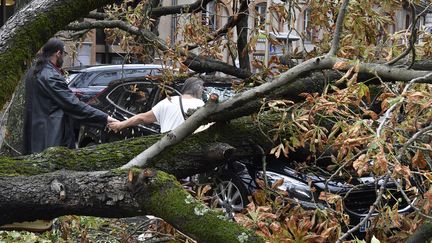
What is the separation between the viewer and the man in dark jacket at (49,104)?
685 cm

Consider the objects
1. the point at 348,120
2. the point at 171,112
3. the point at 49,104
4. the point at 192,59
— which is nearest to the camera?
the point at 348,120

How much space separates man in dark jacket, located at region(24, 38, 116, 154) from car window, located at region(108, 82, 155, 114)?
2.37m

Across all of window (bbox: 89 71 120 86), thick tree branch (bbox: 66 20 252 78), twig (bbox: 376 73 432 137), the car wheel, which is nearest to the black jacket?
thick tree branch (bbox: 66 20 252 78)

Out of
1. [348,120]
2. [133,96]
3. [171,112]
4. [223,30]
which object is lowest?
[133,96]

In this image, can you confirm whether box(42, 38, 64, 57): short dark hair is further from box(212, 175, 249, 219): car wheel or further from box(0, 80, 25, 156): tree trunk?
box(212, 175, 249, 219): car wheel

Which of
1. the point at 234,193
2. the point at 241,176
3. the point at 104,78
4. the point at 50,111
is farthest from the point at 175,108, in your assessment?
the point at 104,78

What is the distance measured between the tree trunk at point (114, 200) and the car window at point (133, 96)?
6.13 metres

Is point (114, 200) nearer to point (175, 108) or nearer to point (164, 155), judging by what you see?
point (164, 155)

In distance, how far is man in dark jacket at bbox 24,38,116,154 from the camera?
6848 mm

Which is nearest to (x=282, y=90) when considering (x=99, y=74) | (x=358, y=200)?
(x=358, y=200)

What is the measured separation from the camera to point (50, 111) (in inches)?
277

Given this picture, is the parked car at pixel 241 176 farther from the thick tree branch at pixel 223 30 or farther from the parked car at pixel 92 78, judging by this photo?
the parked car at pixel 92 78

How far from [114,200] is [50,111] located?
396 cm

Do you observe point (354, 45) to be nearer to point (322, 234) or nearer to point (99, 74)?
point (322, 234)
